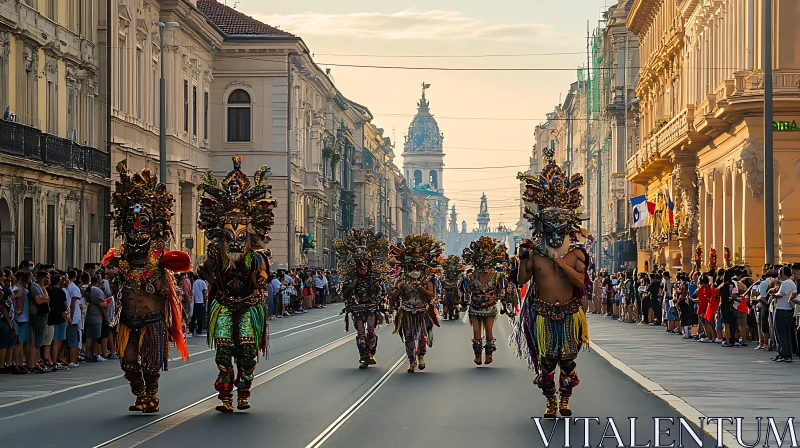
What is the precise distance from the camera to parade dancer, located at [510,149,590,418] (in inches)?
592

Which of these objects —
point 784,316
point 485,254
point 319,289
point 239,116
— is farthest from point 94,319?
point 239,116

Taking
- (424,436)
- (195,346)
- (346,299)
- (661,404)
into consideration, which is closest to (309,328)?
(195,346)

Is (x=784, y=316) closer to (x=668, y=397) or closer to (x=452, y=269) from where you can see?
(x=668, y=397)

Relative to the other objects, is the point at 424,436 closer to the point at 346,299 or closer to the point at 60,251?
the point at 346,299

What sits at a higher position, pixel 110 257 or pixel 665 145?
pixel 665 145

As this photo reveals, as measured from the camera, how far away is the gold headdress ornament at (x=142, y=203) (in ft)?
51.9

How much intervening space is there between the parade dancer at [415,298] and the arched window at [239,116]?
1997 inches

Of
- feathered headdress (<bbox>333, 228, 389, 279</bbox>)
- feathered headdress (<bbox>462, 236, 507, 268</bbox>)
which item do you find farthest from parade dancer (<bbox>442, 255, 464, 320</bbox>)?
feathered headdress (<bbox>333, 228, 389, 279</bbox>)

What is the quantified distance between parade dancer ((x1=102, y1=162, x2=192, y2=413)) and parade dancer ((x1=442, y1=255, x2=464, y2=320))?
1049 inches

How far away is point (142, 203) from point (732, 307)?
689 inches

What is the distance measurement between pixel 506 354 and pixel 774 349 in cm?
534

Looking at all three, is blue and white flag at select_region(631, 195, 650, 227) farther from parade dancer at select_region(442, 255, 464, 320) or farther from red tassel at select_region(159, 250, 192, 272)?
red tassel at select_region(159, 250, 192, 272)

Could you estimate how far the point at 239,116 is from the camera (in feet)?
241

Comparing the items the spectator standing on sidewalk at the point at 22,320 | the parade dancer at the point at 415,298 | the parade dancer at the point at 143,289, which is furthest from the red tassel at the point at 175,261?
the spectator standing on sidewalk at the point at 22,320
